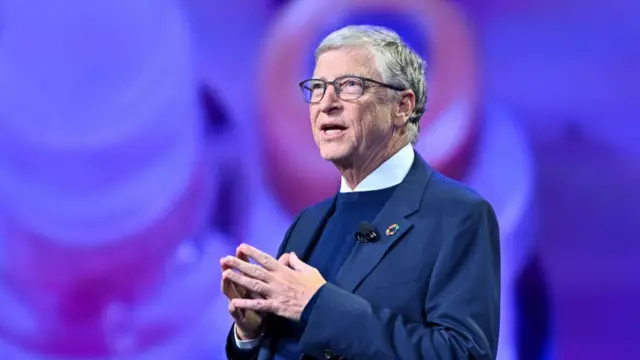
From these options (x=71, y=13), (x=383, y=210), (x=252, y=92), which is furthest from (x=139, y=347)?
(x=383, y=210)

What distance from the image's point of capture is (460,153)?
8.42 feet

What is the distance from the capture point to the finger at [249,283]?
137 centimetres

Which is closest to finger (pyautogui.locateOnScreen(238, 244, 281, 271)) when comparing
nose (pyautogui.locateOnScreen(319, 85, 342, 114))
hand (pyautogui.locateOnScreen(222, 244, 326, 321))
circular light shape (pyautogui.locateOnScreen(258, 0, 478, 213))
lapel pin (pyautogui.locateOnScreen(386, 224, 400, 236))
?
hand (pyautogui.locateOnScreen(222, 244, 326, 321))

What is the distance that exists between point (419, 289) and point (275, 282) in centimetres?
26

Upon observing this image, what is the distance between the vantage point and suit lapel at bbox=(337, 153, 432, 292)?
4.71 ft

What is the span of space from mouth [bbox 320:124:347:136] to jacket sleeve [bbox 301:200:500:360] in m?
0.31

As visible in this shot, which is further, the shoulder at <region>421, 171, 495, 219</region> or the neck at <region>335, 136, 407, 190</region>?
the neck at <region>335, 136, 407, 190</region>

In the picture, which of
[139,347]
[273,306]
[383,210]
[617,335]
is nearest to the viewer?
[273,306]

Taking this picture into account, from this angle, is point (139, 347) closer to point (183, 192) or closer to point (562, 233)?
point (183, 192)

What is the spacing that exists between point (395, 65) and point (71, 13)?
1.64 meters

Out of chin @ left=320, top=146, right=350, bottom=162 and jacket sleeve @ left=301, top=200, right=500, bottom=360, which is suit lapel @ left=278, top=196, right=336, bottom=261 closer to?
chin @ left=320, top=146, right=350, bottom=162

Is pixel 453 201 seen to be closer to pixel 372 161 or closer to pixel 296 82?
pixel 372 161

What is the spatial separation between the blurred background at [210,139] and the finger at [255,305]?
1.25m

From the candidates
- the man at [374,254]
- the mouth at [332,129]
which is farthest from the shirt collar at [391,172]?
the mouth at [332,129]
